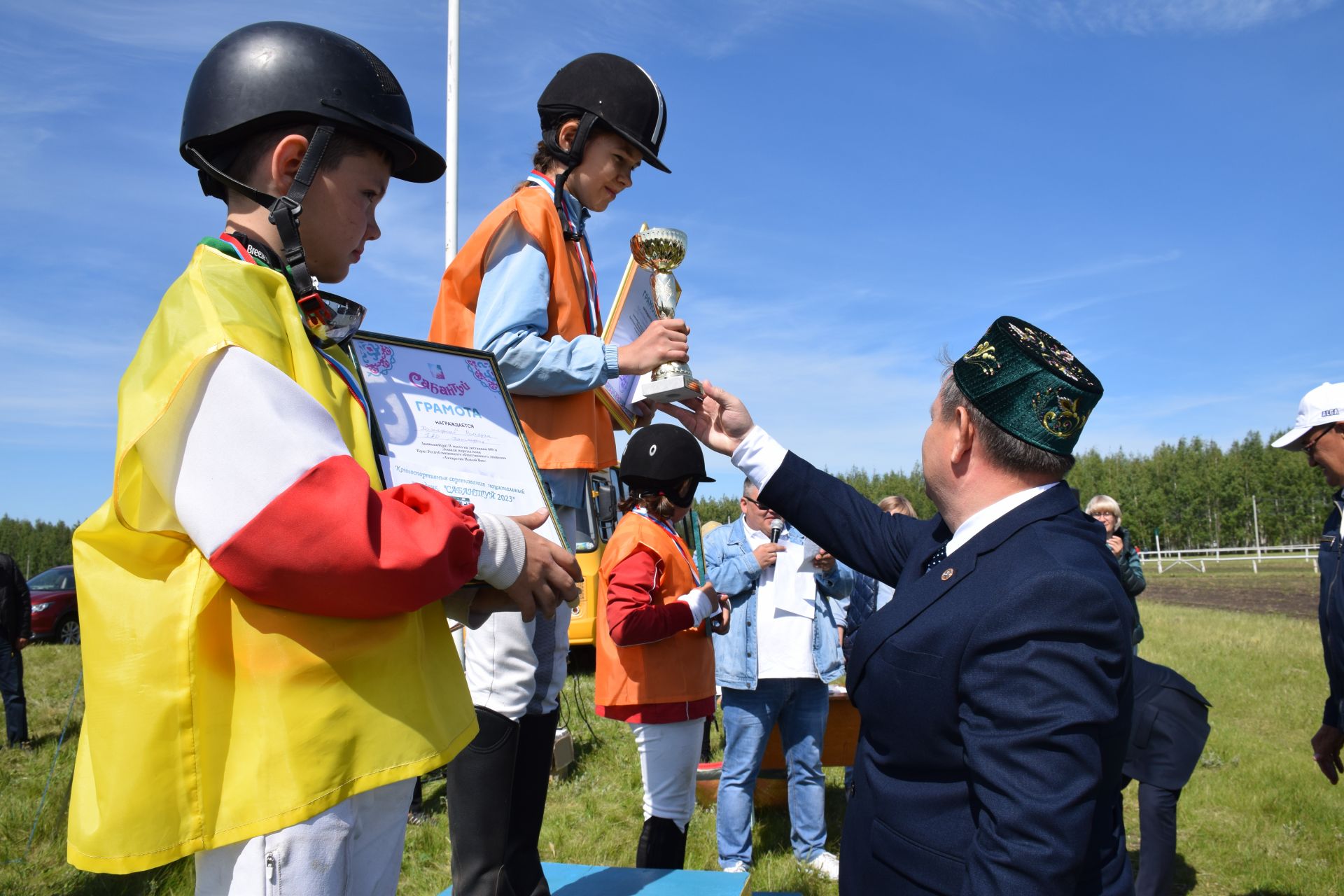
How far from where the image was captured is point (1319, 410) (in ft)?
16.2

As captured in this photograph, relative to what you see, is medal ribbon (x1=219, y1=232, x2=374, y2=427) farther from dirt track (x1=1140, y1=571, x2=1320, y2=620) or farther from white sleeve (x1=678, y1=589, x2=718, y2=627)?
dirt track (x1=1140, y1=571, x2=1320, y2=620)

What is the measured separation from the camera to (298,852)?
1.52m

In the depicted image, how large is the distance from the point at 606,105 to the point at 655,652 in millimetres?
2574

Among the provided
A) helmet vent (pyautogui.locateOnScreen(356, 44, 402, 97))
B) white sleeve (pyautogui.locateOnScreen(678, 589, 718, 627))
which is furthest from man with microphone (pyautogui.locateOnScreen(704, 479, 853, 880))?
helmet vent (pyautogui.locateOnScreen(356, 44, 402, 97))

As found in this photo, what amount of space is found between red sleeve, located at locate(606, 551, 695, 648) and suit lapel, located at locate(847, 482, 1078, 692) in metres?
2.00

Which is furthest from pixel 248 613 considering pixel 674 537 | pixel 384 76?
pixel 674 537

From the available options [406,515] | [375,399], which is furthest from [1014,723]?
[375,399]

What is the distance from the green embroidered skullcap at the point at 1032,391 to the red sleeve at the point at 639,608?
2.36m

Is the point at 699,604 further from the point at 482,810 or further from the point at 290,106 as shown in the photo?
the point at 290,106

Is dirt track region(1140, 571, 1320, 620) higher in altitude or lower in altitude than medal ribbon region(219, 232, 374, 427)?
lower

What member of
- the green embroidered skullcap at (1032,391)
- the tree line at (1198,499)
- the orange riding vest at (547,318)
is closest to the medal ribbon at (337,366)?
the orange riding vest at (547,318)

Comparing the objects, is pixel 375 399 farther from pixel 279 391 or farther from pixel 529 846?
pixel 529 846

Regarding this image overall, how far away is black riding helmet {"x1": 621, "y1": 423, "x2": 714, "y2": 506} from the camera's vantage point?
4.71 metres

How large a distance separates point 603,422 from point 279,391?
1.58 m
